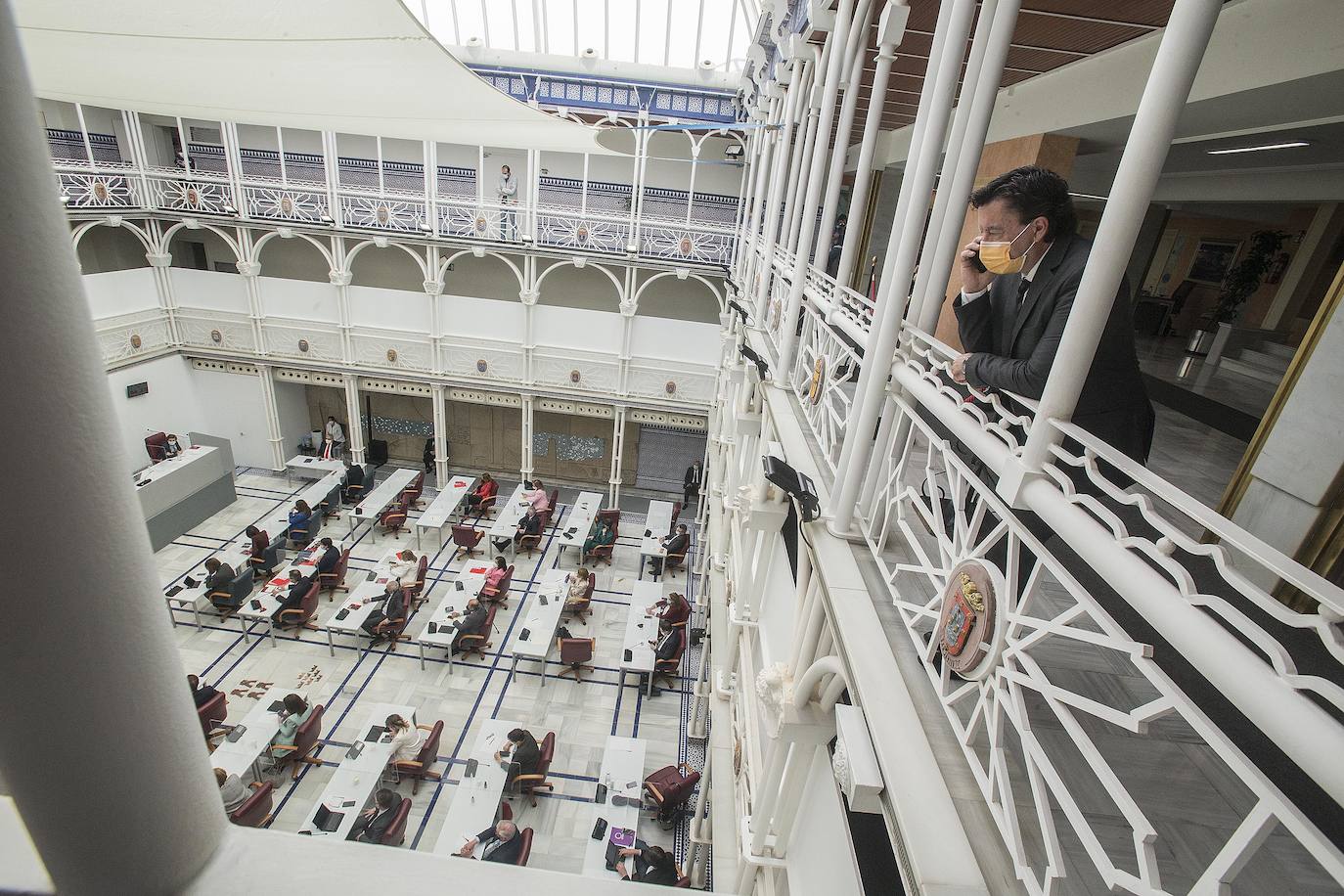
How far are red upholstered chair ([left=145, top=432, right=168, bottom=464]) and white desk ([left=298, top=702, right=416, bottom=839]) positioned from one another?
10980 mm

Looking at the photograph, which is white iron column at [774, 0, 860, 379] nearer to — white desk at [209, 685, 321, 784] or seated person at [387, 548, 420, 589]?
white desk at [209, 685, 321, 784]

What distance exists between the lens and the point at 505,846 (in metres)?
6.93

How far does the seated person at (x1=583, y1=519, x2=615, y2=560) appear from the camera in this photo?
1420cm

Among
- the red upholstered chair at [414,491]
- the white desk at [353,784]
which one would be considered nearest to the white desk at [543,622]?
the white desk at [353,784]

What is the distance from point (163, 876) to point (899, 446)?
3298 millimetres

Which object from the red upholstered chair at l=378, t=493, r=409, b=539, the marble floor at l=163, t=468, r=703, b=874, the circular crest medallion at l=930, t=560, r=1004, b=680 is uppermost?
the circular crest medallion at l=930, t=560, r=1004, b=680

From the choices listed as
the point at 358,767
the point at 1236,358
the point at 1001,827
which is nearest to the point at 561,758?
the point at 358,767

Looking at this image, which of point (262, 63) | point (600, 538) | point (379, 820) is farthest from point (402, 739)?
point (262, 63)

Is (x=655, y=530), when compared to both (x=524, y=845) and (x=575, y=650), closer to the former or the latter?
(x=575, y=650)

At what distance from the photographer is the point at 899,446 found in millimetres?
3412

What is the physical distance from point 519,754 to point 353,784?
201 centimetres

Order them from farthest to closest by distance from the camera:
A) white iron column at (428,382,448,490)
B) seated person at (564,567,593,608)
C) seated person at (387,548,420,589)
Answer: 1. white iron column at (428,382,448,490)
2. seated person at (564,567,593,608)
3. seated person at (387,548,420,589)

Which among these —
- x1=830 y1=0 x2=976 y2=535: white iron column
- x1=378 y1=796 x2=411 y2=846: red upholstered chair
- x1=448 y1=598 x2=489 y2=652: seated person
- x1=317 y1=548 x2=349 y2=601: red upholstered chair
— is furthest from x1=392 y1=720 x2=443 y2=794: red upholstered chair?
x1=830 y1=0 x2=976 y2=535: white iron column

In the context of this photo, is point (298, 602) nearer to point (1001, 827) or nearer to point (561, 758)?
point (561, 758)
